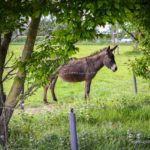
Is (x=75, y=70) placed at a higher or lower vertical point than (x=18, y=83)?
higher

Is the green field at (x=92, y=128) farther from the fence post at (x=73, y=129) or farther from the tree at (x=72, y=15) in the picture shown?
the fence post at (x=73, y=129)

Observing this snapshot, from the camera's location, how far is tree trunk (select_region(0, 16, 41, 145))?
620 cm

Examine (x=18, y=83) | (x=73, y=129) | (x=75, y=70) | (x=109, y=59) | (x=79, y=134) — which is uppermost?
(x=109, y=59)

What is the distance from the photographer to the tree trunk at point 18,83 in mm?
6202

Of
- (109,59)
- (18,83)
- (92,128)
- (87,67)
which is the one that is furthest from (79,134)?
(87,67)

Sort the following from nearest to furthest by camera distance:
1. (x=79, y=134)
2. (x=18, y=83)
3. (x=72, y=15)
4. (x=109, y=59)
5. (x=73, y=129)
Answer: (x=73, y=129) → (x=72, y=15) → (x=18, y=83) → (x=79, y=134) → (x=109, y=59)

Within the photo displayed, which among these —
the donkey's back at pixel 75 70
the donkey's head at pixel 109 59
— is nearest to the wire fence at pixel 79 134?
the donkey's head at pixel 109 59

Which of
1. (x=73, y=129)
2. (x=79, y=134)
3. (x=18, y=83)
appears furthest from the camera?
(x=79, y=134)

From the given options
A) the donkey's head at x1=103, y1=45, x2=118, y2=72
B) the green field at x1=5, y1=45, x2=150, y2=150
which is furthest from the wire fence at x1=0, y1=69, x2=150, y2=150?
the donkey's head at x1=103, y1=45, x2=118, y2=72

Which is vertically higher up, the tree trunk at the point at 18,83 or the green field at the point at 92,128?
the tree trunk at the point at 18,83

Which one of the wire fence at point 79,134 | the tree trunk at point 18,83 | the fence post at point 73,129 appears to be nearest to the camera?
the fence post at point 73,129

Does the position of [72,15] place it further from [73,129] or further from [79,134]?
[79,134]

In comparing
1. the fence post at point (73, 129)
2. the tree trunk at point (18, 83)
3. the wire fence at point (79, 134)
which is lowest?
the wire fence at point (79, 134)

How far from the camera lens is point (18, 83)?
6355 millimetres
